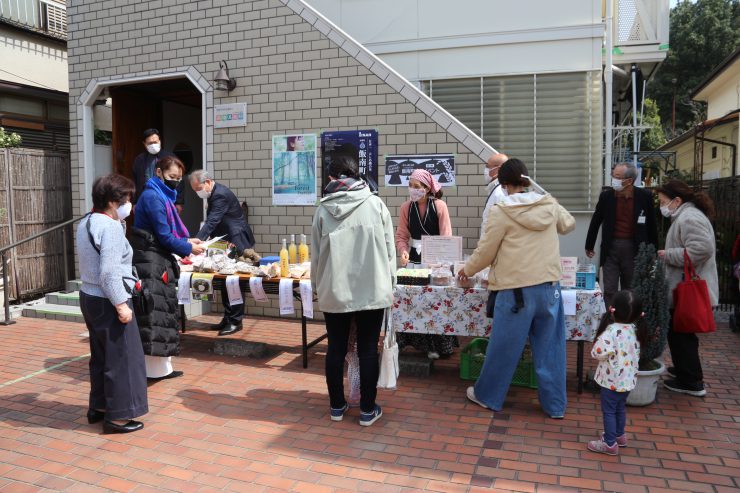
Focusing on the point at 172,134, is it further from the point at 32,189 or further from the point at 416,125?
the point at 416,125

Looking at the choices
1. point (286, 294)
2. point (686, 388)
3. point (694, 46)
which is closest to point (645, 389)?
point (686, 388)

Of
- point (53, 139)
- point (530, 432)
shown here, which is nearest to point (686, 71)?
point (53, 139)

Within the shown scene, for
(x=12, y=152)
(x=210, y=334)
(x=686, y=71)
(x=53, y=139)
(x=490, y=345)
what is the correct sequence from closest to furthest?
1. (x=490, y=345)
2. (x=210, y=334)
3. (x=12, y=152)
4. (x=53, y=139)
5. (x=686, y=71)

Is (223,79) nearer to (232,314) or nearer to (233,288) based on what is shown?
(232,314)

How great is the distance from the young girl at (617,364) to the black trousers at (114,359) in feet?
10.7

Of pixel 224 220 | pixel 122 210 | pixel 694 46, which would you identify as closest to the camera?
pixel 122 210

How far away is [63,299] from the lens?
859 cm

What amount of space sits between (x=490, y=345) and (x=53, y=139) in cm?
1075

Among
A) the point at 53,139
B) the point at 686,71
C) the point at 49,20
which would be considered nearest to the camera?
the point at 53,139

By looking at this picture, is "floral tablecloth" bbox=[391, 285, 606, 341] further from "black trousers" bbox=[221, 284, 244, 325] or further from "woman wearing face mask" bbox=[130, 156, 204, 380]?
"black trousers" bbox=[221, 284, 244, 325]

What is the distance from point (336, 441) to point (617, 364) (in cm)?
199

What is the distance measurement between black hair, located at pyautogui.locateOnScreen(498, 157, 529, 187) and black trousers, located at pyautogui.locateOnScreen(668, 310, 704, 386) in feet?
6.29

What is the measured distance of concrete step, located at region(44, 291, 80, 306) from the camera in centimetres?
855

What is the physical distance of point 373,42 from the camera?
9195 mm
